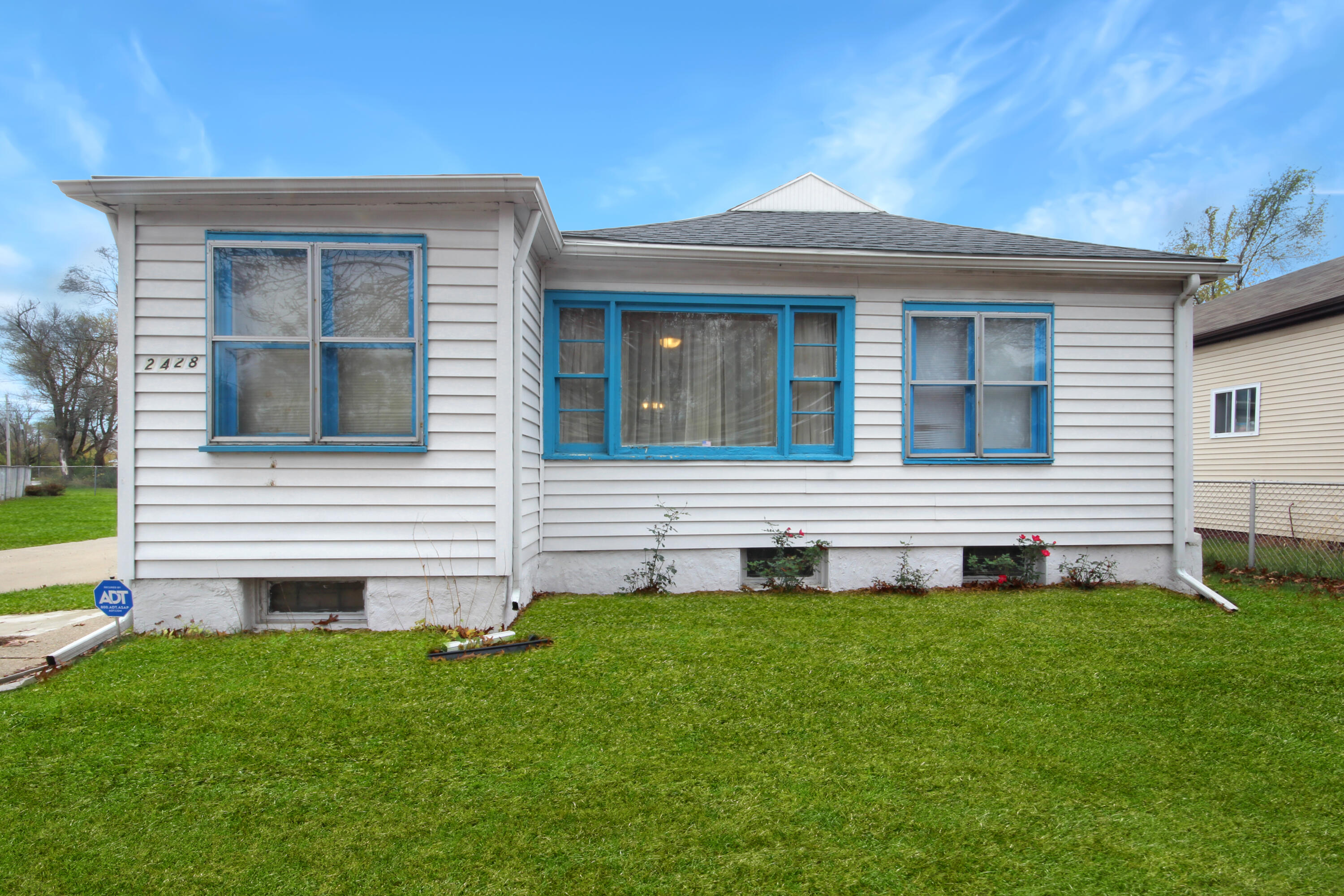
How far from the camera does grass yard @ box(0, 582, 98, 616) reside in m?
5.66

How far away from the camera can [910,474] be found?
5.73 metres

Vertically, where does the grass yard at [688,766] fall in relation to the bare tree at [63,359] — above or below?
below

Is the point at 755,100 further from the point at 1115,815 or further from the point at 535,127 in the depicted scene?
the point at 1115,815

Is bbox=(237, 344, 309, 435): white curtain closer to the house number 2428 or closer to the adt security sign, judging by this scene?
the house number 2428

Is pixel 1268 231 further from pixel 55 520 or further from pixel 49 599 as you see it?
pixel 55 520

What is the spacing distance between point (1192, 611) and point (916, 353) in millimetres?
2779

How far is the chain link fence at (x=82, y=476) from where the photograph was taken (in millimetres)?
24078

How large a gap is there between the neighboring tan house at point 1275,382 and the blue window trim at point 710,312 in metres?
8.43

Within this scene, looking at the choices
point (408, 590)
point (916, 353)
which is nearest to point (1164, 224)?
point (916, 353)

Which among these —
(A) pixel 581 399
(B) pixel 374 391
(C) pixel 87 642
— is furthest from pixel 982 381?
(C) pixel 87 642

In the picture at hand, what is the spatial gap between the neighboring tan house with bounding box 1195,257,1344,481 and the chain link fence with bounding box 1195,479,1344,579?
523 millimetres

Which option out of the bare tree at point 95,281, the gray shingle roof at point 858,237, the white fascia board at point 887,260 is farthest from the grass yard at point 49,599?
the bare tree at point 95,281

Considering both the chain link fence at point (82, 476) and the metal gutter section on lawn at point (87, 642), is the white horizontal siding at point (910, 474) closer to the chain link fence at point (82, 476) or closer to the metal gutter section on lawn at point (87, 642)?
the metal gutter section on lawn at point (87, 642)

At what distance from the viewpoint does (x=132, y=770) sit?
8.70 feet
